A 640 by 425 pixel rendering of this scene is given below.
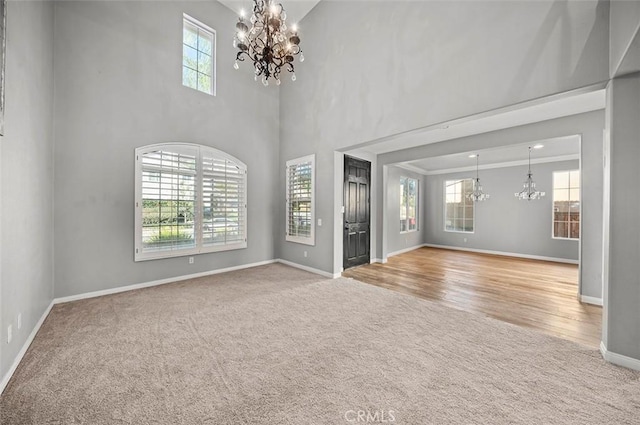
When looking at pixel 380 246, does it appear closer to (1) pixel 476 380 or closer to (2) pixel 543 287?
(2) pixel 543 287

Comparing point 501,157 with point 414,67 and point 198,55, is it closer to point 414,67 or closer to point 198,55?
point 414,67

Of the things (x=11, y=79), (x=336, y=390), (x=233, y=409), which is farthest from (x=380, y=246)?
(x=11, y=79)

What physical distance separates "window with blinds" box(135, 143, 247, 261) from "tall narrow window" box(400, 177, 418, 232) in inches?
193

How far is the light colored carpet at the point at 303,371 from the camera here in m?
1.61

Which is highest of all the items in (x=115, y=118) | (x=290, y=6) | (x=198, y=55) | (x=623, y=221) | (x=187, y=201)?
(x=290, y=6)

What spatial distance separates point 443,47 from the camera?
10.7ft

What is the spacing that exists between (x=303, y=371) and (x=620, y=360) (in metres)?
2.72

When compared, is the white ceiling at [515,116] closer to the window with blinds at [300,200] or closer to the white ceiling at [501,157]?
the white ceiling at [501,157]

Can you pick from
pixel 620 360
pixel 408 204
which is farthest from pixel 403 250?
pixel 620 360

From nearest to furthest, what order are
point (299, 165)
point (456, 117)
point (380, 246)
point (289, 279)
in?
point (456, 117), point (289, 279), point (299, 165), point (380, 246)

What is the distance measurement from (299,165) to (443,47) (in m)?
3.27

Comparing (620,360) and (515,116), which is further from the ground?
(515,116)

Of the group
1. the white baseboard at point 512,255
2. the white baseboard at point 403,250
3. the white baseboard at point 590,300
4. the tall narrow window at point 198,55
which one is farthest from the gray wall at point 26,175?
the white baseboard at point 512,255

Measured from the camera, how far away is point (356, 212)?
5.87 m
